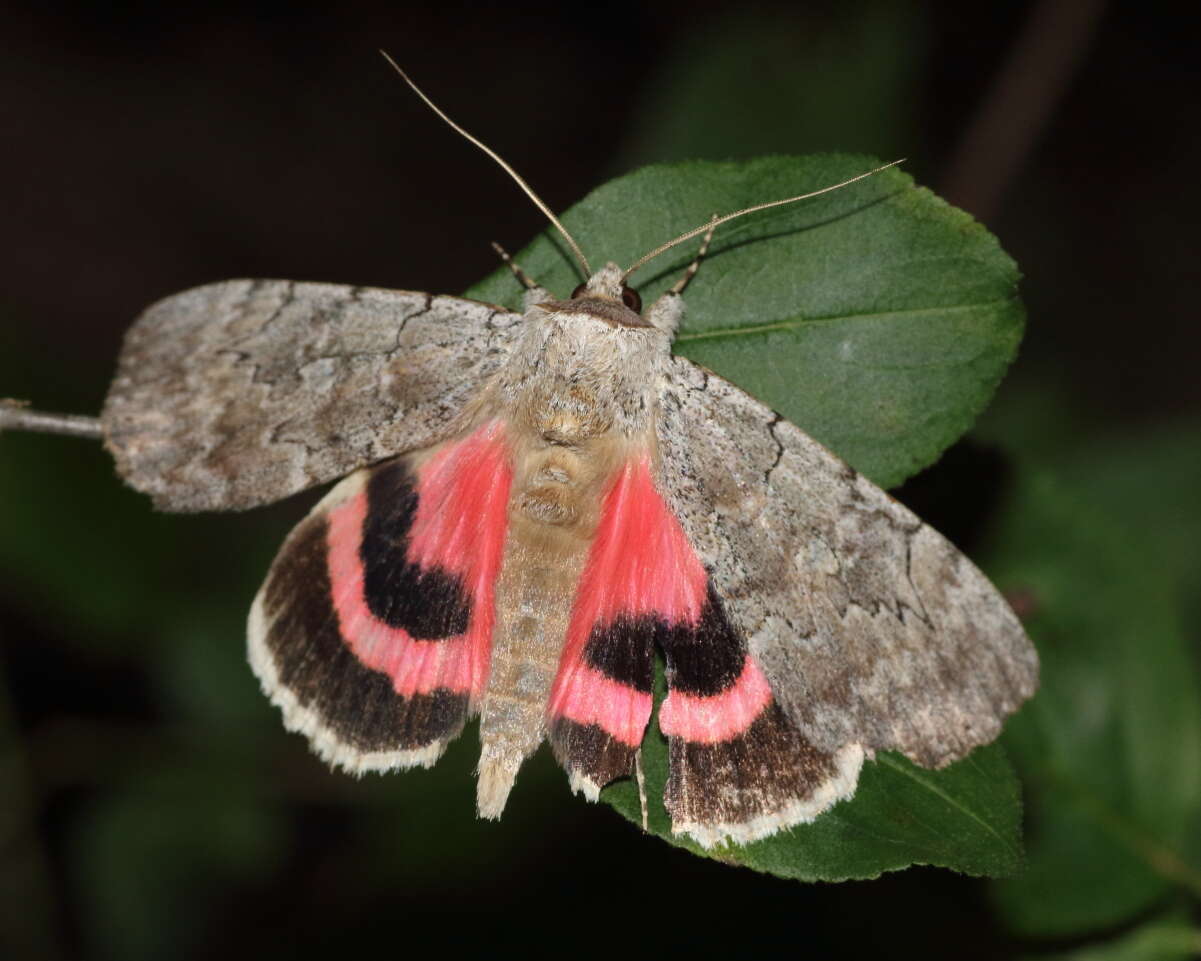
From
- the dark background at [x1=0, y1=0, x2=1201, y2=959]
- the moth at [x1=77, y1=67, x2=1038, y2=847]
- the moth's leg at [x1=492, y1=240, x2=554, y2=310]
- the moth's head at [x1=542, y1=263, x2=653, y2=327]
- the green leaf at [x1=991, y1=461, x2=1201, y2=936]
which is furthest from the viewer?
the dark background at [x1=0, y1=0, x2=1201, y2=959]

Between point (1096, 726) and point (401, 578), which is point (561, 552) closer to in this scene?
point (401, 578)

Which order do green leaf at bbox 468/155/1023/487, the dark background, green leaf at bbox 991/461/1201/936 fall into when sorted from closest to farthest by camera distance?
green leaf at bbox 468/155/1023/487
green leaf at bbox 991/461/1201/936
the dark background

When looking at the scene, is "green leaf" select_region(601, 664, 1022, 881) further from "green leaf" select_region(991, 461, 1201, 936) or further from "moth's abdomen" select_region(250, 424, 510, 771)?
"green leaf" select_region(991, 461, 1201, 936)

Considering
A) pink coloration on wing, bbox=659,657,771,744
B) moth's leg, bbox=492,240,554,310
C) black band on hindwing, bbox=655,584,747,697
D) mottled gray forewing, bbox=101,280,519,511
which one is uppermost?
moth's leg, bbox=492,240,554,310

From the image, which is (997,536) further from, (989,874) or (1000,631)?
(989,874)

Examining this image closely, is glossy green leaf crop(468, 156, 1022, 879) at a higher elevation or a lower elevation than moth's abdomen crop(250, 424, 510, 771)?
higher

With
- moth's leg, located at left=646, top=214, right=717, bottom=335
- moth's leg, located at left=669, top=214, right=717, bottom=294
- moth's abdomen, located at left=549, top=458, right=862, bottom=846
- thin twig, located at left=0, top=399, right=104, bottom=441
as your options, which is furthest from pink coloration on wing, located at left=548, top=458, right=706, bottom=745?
thin twig, located at left=0, top=399, right=104, bottom=441

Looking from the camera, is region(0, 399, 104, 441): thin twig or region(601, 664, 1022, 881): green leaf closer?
region(601, 664, 1022, 881): green leaf
